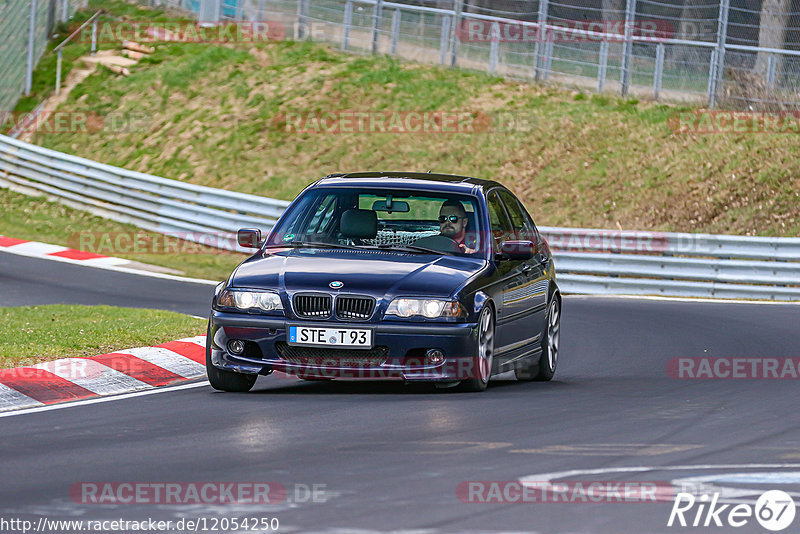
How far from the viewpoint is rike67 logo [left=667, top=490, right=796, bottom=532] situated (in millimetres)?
5758

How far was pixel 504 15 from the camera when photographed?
30875 mm

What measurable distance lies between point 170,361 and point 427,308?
9.11 feet

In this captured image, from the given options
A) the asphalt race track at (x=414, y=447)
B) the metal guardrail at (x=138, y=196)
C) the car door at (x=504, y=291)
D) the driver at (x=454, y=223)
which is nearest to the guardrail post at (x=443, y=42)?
the metal guardrail at (x=138, y=196)

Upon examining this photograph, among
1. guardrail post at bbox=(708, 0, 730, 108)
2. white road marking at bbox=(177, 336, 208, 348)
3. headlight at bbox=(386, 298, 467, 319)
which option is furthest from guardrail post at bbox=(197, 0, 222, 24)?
headlight at bbox=(386, 298, 467, 319)

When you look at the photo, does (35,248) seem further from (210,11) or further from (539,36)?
(210,11)

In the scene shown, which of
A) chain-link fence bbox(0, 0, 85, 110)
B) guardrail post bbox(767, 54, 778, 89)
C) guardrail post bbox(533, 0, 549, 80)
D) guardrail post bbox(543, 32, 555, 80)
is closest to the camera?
guardrail post bbox(767, 54, 778, 89)

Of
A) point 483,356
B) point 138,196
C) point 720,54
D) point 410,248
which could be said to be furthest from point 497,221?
point 720,54

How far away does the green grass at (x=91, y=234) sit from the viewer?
23155mm

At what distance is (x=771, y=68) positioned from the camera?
1049 inches

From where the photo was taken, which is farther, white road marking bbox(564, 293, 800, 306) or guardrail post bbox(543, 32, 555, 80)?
guardrail post bbox(543, 32, 555, 80)

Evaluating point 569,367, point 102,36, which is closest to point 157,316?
point 569,367

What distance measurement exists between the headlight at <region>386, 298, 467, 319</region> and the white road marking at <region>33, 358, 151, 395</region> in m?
2.15

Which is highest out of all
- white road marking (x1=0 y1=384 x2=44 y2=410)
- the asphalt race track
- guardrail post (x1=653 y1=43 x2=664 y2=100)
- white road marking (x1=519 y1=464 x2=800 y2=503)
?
guardrail post (x1=653 y1=43 x2=664 y2=100)

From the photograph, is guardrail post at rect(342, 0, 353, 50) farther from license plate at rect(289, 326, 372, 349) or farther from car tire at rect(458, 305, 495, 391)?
license plate at rect(289, 326, 372, 349)
